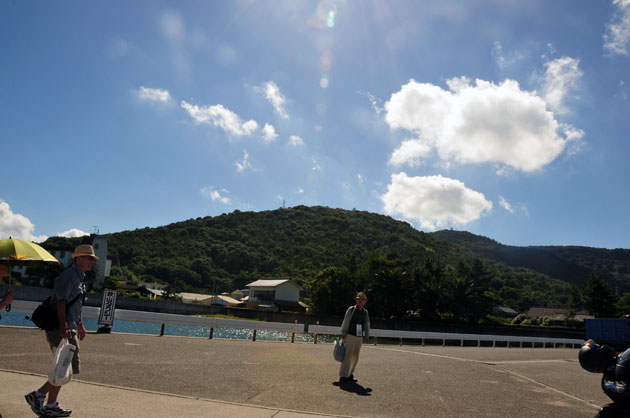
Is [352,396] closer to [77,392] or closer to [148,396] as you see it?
[148,396]

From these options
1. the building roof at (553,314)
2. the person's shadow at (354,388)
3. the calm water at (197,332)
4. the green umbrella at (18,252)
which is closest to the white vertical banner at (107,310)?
the green umbrella at (18,252)

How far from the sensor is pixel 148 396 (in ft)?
18.4

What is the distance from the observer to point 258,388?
6.97m

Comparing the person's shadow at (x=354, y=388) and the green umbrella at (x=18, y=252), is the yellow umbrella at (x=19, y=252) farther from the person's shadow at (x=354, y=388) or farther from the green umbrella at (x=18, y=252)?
the person's shadow at (x=354, y=388)

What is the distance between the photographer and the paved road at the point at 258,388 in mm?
5273

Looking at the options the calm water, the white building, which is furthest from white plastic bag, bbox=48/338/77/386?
the white building

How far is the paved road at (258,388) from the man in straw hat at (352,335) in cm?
33

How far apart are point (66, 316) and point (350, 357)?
18.4 feet

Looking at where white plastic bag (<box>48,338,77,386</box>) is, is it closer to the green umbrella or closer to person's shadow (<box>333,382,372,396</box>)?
the green umbrella

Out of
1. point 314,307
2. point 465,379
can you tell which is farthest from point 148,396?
point 314,307

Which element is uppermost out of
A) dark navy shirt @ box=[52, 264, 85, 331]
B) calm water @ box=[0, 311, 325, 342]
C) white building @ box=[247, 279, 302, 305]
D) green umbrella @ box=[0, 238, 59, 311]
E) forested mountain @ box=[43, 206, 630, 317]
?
forested mountain @ box=[43, 206, 630, 317]

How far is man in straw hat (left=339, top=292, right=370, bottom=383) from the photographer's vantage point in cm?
841

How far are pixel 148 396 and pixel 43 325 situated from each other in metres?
1.91

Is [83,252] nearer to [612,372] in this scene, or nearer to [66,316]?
[66,316]
